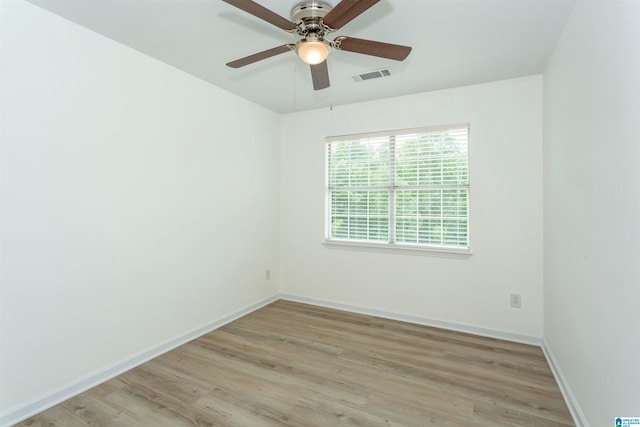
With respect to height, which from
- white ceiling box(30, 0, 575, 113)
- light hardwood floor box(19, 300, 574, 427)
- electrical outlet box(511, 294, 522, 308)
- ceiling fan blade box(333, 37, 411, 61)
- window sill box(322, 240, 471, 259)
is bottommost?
light hardwood floor box(19, 300, 574, 427)

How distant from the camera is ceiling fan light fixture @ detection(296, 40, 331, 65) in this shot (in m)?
1.76

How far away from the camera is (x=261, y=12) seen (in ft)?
5.06

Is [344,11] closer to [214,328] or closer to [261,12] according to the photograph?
[261,12]

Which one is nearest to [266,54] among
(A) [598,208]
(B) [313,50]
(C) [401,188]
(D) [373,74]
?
(B) [313,50]

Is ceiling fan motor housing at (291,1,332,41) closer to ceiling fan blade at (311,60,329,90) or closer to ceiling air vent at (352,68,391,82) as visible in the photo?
ceiling fan blade at (311,60,329,90)

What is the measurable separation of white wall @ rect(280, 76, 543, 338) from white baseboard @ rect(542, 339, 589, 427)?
421 mm

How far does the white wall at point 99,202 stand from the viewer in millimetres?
1884

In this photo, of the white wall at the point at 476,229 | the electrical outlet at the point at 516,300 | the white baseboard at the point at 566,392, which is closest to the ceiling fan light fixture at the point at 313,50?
the white wall at the point at 476,229

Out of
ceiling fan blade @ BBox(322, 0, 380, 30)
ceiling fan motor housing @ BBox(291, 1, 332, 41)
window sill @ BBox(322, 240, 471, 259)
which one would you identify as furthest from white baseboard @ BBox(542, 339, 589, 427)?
ceiling fan motor housing @ BBox(291, 1, 332, 41)

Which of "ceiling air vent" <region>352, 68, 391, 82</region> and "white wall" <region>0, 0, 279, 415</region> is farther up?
"ceiling air vent" <region>352, 68, 391, 82</region>

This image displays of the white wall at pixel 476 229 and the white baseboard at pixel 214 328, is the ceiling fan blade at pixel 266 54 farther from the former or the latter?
the white baseboard at pixel 214 328

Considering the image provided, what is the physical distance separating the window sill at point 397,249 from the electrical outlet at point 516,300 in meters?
0.55

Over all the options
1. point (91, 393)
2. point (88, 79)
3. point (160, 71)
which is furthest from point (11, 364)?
point (160, 71)

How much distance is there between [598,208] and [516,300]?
68.5 inches
